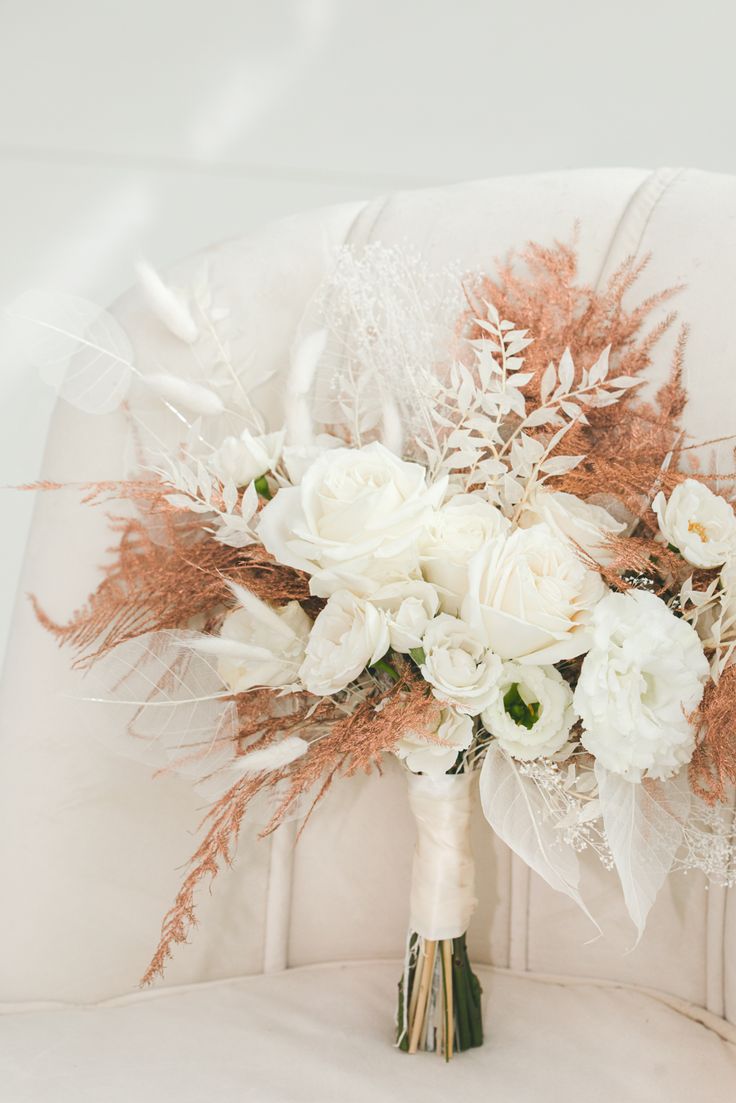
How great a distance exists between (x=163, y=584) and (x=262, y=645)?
12 centimetres

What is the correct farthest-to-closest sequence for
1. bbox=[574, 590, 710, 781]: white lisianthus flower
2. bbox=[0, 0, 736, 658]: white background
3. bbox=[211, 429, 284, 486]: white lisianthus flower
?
bbox=[0, 0, 736, 658]: white background, bbox=[211, 429, 284, 486]: white lisianthus flower, bbox=[574, 590, 710, 781]: white lisianthus flower

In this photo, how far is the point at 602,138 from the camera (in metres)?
1.32

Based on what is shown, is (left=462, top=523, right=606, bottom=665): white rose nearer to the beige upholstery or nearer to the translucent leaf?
the beige upholstery

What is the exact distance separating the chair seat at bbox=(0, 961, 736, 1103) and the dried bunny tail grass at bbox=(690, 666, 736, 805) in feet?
0.81

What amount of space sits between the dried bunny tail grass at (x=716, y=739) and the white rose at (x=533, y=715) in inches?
3.3

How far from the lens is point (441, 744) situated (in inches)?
26.0

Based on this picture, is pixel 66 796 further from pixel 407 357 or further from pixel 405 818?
pixel 407 357

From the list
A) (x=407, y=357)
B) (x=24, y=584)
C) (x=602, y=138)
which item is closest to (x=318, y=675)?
(x=407, y=357)

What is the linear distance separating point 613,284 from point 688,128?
0.63 m

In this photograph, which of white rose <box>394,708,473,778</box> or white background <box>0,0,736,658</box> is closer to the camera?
white rose <box>394,708,473,778</box>

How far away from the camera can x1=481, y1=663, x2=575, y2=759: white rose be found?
0.65 metres

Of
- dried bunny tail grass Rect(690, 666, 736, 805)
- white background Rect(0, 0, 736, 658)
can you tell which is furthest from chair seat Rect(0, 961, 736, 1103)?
white background Rect(0, 0, 736, 658)

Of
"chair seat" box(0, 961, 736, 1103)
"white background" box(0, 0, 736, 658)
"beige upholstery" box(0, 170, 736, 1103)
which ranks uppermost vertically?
"white background" box(0, 0, 736, 658)

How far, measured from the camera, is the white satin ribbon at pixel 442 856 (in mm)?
755
